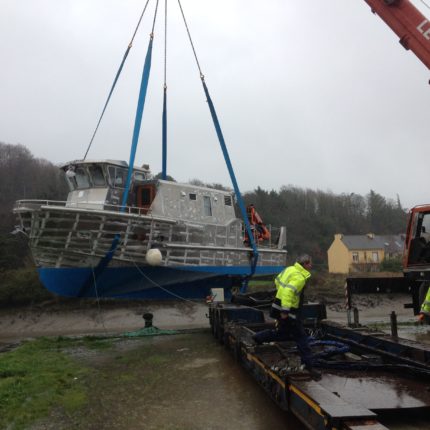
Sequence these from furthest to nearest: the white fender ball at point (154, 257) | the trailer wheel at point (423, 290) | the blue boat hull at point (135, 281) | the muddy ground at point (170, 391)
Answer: the blue boat hull at point (135, 281)
the white fender ball at point (154, 257)
the trailer wheel at point (423, 290)
the muddy ground at point (170, 391)

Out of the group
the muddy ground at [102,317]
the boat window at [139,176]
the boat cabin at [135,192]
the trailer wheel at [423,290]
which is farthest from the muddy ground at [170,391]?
the muddy ground at [102,317]

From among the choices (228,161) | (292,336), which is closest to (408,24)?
(228,161)

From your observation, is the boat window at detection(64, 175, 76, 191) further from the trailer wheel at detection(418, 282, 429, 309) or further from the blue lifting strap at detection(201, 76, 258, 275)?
the trailer wheel at detection(418, 282, 429, 309)

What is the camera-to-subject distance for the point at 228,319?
8.89m

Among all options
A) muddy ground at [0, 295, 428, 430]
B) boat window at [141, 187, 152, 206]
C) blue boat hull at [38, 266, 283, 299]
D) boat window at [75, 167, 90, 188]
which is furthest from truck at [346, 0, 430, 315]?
boat window at [75, 167, 90, 188]

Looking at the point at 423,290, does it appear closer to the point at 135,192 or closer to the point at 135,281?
the point at 135,281

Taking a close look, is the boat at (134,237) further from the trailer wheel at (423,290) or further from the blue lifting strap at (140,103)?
the trailer wheel at (423,290)

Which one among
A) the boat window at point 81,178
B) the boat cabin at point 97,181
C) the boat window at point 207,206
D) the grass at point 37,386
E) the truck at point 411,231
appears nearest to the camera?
the grass at point 37,386

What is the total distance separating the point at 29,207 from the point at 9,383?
5660 mm

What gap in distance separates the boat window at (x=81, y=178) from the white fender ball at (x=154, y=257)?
2990 mm

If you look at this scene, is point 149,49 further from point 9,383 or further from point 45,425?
point 45,425

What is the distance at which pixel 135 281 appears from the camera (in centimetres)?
1273

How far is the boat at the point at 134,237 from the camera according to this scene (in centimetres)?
1155

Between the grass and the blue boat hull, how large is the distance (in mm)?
2774
